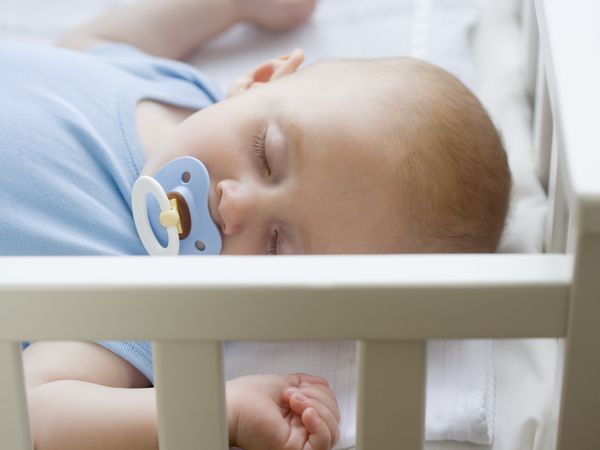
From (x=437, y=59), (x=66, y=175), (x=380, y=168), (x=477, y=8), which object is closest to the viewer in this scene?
(x=380, y=168)

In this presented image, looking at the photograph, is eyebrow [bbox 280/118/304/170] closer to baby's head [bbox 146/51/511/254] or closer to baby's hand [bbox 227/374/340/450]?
baby's head [bbox 146/51/511/254]

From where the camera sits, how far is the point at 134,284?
2.21 ft

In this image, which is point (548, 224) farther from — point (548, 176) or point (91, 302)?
point (91, 302)

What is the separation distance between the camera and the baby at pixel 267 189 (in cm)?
88

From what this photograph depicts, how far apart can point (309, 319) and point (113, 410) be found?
27 cm

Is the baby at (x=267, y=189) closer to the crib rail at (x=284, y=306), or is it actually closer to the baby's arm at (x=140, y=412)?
the baby's arm at (x=140, y=412)

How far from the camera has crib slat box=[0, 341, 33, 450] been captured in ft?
2.32

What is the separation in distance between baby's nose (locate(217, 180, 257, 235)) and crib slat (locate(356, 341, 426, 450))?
31cm

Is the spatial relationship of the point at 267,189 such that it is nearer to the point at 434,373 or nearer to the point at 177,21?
the point at 434,373

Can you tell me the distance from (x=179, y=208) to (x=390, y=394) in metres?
0.41

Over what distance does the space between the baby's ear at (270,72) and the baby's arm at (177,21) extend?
0.31 meters

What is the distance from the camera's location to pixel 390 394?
702 millimetres

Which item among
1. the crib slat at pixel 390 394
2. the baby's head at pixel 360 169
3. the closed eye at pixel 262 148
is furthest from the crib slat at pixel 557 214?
the crib slat at pixel 390 394

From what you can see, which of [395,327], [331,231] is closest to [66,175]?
[331,231]
